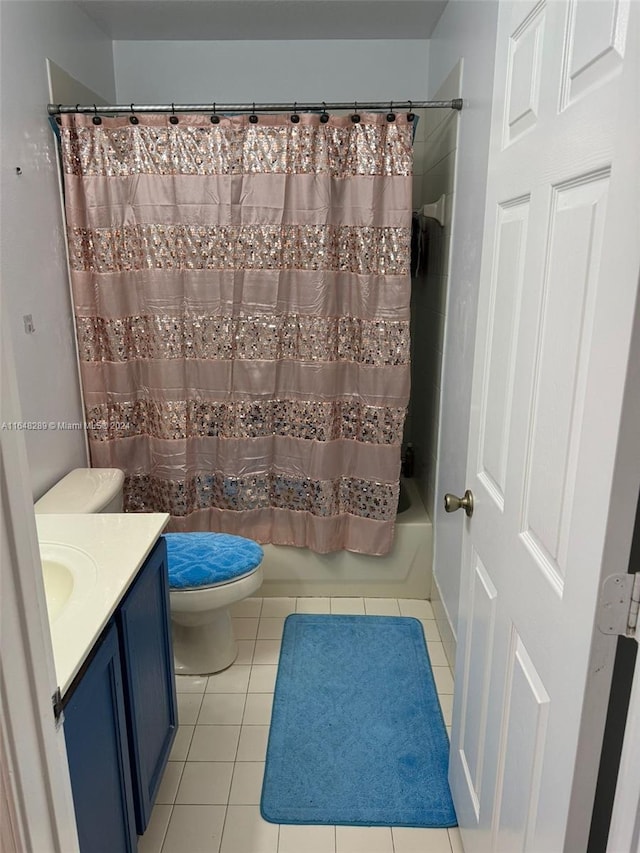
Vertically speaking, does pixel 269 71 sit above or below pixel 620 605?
above

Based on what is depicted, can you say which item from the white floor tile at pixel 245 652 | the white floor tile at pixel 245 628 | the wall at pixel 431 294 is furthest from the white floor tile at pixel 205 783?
the wall at pixel 431 294

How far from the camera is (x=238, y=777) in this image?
1.81 m

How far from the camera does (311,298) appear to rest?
7.73ft

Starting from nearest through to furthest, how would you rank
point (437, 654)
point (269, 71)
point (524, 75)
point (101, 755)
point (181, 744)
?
point (524, 75), point (101, 755), point (181, 744), point (437, 654), point (269, 71)

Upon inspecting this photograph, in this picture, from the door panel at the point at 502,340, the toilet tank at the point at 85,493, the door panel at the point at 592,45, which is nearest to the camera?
the door panel at the point at 592,45

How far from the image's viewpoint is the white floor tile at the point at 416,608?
8.56 ft

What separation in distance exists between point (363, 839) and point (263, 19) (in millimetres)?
2911

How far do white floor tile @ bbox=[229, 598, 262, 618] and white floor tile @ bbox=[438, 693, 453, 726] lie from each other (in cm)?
85

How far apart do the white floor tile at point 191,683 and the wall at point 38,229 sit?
84 centimetres

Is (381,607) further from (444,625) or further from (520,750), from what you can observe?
(520,750)

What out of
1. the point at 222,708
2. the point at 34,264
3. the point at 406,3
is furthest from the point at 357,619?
the point at 406,3

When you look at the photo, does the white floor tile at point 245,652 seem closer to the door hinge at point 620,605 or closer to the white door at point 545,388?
the white door at point 545,388

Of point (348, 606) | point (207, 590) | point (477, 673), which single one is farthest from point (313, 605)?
point (477, 673)

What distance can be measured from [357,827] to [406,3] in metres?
2.79
